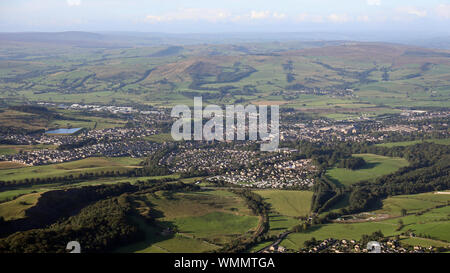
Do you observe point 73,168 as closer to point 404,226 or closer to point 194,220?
point 194,220

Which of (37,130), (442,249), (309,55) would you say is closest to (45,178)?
(37,130)

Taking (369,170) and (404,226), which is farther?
(369,170)

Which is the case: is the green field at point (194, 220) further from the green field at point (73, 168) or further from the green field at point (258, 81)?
the green field at point (258, 81)

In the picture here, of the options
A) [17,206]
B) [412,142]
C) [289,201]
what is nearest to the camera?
[17,206]

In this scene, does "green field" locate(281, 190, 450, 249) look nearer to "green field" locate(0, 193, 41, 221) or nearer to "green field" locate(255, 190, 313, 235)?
"green field" locate(255, 190, 313, 235)

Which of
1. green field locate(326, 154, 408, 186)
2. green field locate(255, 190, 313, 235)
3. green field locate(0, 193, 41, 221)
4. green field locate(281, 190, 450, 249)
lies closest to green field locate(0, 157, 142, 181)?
green field locate(0, 193, 41, 221)

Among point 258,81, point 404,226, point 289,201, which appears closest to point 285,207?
point 289,201
